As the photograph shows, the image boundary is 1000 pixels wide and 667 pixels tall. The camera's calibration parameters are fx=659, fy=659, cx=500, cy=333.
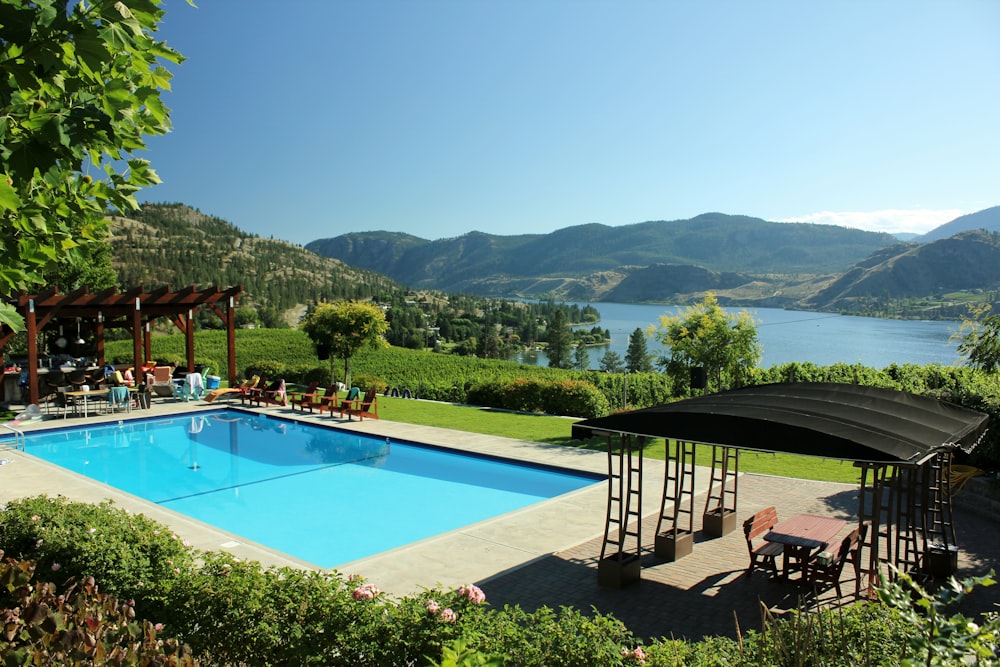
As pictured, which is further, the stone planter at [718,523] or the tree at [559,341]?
the tree at [559,341]

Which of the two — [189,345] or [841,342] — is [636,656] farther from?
[841,342]

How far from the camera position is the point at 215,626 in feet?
12.9

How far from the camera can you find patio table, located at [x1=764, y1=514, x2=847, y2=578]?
585 centimetres

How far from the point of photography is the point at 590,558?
687 centimetres

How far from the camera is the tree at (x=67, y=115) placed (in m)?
2.52

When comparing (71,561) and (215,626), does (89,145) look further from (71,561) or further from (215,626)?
(71,561)

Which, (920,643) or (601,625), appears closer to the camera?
(920,643)

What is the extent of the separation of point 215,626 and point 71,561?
5.84ft

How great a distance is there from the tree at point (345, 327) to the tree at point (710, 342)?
901 centimetres

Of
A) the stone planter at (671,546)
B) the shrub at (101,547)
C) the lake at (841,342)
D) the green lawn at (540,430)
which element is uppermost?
the shrub at (101,547)

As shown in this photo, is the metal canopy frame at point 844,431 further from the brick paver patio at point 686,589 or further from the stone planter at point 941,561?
the brick paver patio at point 686,589

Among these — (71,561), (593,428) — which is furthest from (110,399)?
(593,428)

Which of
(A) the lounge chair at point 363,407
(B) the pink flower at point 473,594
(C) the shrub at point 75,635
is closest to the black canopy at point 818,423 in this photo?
(B) the pink flower at point 473,594

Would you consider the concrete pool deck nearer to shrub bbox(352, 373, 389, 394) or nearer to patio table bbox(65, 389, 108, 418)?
patio table bbox(65, 389, 108, 418)
